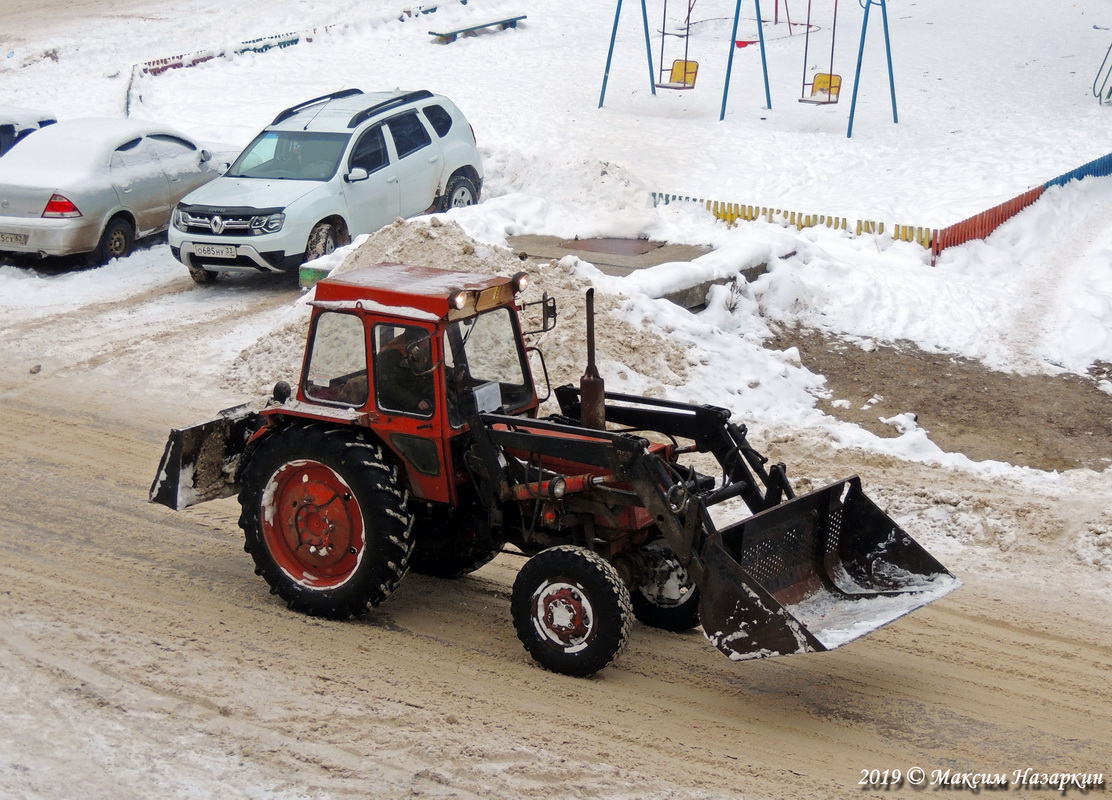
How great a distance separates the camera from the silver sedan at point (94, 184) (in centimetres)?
1424

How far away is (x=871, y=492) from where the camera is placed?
29.0 feet

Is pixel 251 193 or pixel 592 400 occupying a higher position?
pixel 592 400

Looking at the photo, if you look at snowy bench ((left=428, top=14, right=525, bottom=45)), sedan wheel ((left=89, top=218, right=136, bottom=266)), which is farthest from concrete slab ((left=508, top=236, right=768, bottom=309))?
snowy bench ((left=428, top=14, right=525, bottom=45))

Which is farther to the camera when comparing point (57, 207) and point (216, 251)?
point (57, 207)

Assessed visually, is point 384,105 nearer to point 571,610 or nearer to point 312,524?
point 312,524

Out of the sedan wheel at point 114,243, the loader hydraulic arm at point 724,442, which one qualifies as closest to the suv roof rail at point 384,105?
the sedan wheel at point 114,243

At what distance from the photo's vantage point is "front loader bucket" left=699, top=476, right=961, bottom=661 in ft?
18.8

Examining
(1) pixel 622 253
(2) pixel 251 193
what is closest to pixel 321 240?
(2) pixel 251 193

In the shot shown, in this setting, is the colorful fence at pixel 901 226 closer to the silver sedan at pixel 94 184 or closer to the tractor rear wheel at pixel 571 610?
the silver sedan at pixel 94 184

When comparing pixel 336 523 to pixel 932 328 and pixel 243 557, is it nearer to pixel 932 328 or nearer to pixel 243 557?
pixel 243 557

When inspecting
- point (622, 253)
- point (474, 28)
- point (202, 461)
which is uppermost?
point (474, 28)

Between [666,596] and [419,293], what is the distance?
2.10 meters

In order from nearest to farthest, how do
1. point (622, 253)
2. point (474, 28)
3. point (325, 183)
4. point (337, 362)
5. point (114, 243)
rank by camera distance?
1. point (337, 362)
2. point (622, 253)
3. point (325, 183)
4. point (114, 243)
5. point (474, 28)

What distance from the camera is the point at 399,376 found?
21.5ft
